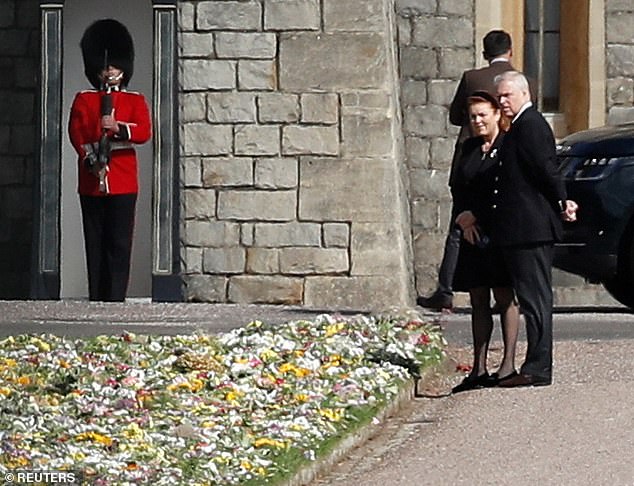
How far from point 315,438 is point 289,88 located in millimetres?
8281

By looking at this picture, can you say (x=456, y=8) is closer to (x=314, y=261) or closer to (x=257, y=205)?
(x=257, y=205)

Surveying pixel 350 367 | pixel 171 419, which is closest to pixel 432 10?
pixel 350 367

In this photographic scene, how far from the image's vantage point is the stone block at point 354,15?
17953 millimetres

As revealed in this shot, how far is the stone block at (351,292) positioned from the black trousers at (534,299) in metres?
5.93

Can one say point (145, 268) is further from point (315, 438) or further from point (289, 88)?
point (315, 438)

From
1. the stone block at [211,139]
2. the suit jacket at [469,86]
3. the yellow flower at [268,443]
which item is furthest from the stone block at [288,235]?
the yellow flower at [268,443]

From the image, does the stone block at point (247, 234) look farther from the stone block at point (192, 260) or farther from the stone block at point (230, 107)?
the stone block at point (230, 107)

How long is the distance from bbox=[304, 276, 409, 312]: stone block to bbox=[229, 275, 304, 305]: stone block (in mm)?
82

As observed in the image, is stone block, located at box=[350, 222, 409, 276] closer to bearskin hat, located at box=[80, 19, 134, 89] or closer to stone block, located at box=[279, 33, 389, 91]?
stone block, located at box=[279, 33, 389, 91]

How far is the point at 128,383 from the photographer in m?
11.2

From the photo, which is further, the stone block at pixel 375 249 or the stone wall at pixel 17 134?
the stone wall at pixel 17 134

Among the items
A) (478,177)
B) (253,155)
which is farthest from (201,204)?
(478,177)

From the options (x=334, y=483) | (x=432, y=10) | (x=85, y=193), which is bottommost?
(x=334, y=483)

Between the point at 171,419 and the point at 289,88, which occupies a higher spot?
the point at 289,88
